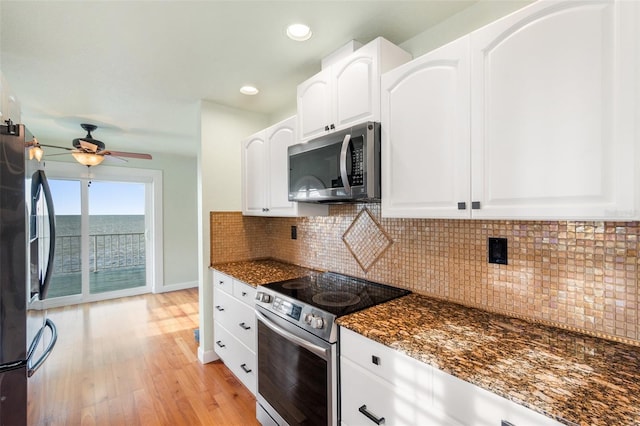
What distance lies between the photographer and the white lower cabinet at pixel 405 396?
0.85 metres

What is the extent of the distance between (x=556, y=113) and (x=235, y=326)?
2.37 meters

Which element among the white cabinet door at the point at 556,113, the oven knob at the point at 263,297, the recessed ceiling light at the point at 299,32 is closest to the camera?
the white cabinet door at the point at 556,113

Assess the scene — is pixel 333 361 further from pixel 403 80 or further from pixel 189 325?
pixel 189 325

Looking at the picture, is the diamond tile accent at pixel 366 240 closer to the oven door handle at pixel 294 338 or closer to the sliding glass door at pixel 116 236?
the oven door handle at pixel 294 338

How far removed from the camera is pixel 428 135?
1322 millimetres

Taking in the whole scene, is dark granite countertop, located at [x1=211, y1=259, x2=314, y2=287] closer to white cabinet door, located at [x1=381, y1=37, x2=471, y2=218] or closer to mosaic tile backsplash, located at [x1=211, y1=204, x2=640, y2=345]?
mosaic tile backsplash, located at [x1=211, y1=204, x2=640, y2=345]

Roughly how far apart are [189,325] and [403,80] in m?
3.67

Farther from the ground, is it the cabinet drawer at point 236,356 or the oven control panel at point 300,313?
the oven control panel at point 300,313

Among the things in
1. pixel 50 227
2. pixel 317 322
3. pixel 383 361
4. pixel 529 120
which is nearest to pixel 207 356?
pixel 50 227

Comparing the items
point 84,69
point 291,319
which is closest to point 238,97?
point 84,69

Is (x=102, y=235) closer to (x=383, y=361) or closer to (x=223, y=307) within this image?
(x=223, y=307)

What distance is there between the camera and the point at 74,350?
2967 mm

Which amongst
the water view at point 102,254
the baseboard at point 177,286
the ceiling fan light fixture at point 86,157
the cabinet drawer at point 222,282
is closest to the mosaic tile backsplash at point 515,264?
the cabinet drawer at point 222,282

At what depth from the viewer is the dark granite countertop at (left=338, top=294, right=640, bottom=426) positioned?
755 mm
